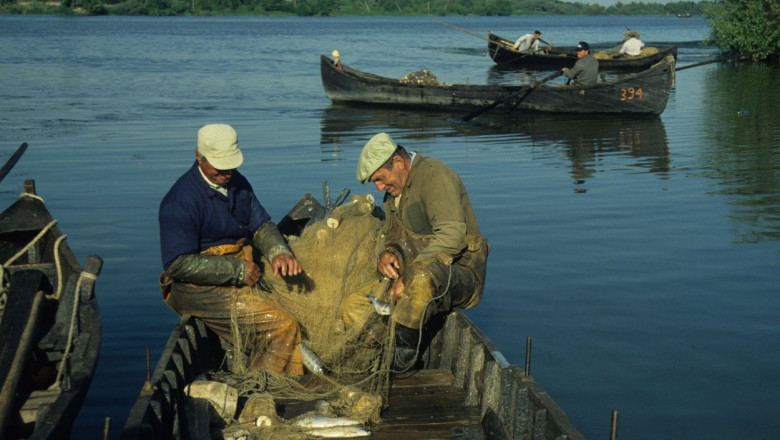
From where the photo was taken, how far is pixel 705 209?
13242 mm

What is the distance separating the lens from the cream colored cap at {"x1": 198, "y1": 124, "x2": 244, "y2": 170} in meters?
6.02

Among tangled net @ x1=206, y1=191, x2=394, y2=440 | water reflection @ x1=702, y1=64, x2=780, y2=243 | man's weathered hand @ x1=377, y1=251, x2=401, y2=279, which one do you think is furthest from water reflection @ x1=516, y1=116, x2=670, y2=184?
man's weathered hand @ x1=377, y1=251, x2=401, y2=279

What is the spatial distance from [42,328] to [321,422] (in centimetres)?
242

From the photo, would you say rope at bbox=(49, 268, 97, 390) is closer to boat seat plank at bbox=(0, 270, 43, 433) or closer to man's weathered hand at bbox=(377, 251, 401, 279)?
boat seat plank at bbox=(0, 270, 43, 433)

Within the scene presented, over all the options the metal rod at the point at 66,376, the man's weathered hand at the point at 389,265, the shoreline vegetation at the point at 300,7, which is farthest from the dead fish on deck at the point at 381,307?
the shoreline vegetation at the point at 300,7

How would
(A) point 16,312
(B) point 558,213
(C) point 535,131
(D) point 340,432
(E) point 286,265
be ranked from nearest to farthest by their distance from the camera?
(D) point 340,432
(A) point 16,312
(E) point 286,265
(B) point 558,213
(C) point 535,131

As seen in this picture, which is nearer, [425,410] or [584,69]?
[425,410]

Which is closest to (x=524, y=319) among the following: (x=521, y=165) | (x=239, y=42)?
(x=521, y=165)

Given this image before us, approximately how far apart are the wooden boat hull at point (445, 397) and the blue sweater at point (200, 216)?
57cm

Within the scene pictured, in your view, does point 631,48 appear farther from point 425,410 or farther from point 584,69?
point 425,410

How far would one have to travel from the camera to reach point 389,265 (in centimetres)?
611

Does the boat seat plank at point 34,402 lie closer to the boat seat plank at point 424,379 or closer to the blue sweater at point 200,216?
the blue sweater at point 200,216

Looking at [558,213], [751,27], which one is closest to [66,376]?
[558,213]

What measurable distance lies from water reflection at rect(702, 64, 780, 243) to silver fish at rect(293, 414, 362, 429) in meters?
7.73
